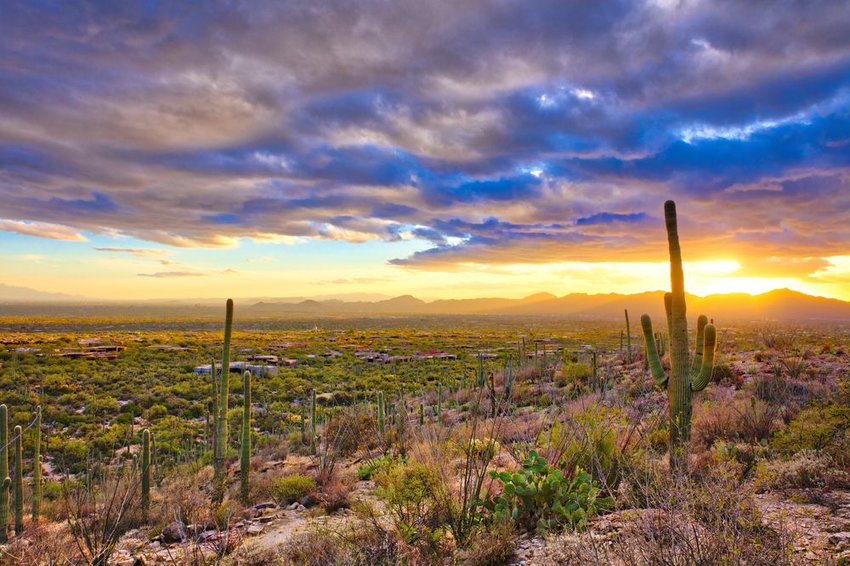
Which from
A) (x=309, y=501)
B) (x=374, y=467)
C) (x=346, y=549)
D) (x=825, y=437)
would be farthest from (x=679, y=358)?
(x=309, y=501)

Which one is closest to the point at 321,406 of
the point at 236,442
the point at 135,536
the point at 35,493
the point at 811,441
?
the point at 236,442

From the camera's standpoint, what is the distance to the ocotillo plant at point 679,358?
25.6ft

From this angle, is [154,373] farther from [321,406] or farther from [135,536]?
[135,536]

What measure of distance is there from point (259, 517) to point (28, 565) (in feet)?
9.72

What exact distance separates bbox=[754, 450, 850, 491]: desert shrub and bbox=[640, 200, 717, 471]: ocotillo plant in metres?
1.21

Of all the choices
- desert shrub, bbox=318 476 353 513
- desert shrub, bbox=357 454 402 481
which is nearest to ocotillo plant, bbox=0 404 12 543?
desert shrub, bbox=318 476 353 513

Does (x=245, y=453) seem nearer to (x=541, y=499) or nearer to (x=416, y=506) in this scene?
(x=416, y=506)

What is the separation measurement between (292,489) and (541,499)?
4.84 metres

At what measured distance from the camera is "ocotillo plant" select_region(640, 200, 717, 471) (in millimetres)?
7801

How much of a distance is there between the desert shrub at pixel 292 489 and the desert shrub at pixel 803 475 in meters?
6.62

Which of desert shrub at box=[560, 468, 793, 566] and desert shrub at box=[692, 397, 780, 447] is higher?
desert shrub at box=[560, 468, 793, 566]

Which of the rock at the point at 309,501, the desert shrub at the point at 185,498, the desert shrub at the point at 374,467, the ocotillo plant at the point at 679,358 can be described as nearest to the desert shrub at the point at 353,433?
the desert shrub at the point at 374,467

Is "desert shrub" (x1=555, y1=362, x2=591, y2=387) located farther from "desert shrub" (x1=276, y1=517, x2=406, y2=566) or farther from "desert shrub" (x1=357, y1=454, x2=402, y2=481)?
"desert shrub" (x1=276, y1=517, x2=406, y2=566)

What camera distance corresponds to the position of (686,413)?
25.6 ft
